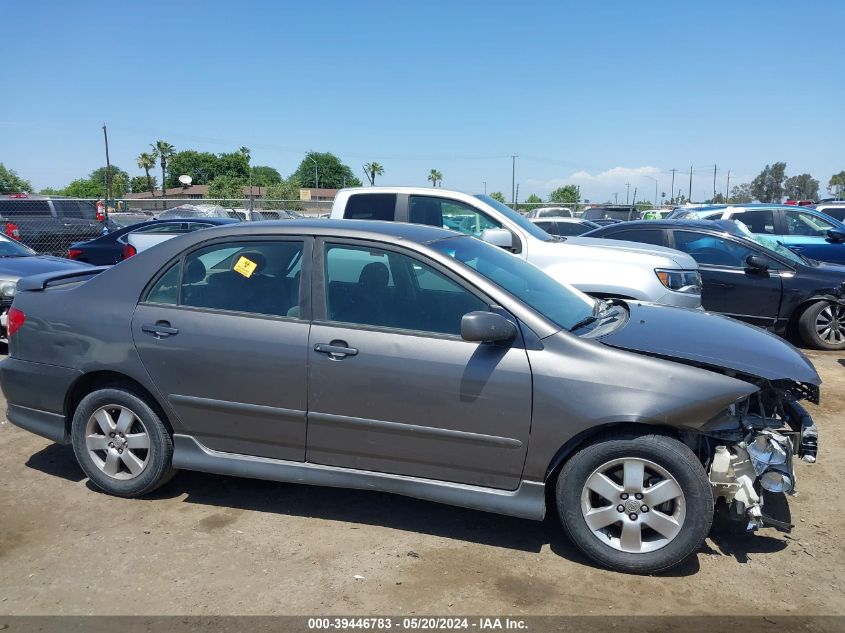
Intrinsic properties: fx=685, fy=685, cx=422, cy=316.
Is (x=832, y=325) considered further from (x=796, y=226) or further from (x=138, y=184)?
(x=138, y=184)

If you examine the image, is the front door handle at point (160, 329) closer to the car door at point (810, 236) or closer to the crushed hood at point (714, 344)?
the crushed hood at point (714, 344)

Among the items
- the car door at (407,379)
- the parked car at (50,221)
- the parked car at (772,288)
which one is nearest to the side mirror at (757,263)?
the parked car at (772,288)

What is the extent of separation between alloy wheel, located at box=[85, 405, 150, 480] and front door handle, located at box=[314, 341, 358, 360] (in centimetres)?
128

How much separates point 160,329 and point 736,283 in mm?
7005

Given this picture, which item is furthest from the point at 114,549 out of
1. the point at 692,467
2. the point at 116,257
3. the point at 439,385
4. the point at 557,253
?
the point at 116,257

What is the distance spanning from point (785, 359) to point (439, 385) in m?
1.83

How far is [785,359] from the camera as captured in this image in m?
3.61

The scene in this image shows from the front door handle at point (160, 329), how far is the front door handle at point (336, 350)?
3.00ft

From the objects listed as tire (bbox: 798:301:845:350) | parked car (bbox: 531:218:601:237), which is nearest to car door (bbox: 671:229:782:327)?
tire (bbox: 798:301:845:350)

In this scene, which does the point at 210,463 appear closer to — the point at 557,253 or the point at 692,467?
the point at 692,467

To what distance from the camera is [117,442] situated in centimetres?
416

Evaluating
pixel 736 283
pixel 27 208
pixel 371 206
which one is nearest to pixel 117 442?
pixel 371 206

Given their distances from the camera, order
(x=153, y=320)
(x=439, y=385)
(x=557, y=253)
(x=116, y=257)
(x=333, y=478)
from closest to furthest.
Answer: (x=439, y=385)
(x=333, y=478)
(x=153, y=320)
(x=557, y=253)
(x=116, y=257)

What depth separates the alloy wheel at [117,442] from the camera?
4.11 metres
